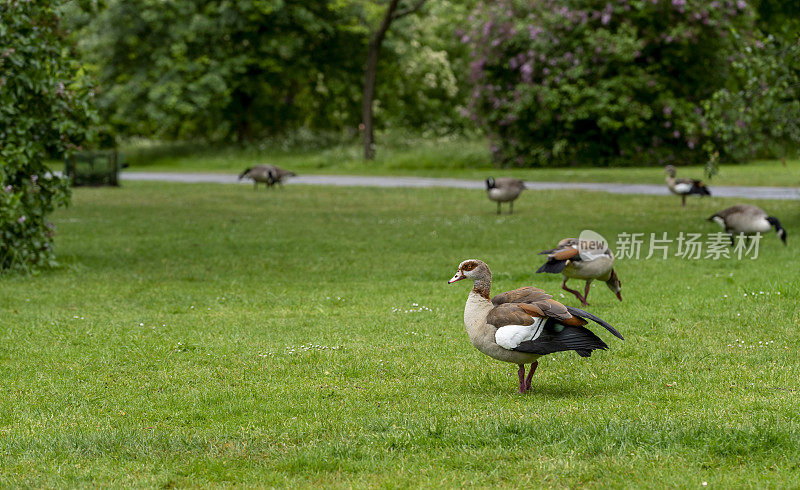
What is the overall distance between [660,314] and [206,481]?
20.3 ft

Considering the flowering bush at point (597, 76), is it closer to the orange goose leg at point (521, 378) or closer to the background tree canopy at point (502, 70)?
the background tree canopy at point (502, 70)

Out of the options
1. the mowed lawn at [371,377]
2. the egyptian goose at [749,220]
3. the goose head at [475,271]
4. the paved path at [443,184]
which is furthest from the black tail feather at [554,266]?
the paved path at [443,184]

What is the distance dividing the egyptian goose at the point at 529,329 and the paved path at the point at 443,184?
1811 centimetres

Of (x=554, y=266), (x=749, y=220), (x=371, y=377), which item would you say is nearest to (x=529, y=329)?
(x=371, y=377)

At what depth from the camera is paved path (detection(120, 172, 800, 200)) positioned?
2575cm

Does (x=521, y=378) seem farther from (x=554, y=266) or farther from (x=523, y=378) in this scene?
(x=554, y=266)

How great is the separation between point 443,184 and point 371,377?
25168mm

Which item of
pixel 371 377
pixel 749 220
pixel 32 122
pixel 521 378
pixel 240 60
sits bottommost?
pixel 371 377

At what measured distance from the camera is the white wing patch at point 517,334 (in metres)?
6.62

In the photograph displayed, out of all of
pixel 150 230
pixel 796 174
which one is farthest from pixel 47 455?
pixel 796 174

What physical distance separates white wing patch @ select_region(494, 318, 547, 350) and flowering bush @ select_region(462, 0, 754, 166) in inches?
1259

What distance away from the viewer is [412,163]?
4175 centimetres

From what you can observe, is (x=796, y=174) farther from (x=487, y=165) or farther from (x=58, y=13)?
(x=58, y=13)

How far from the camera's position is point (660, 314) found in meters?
10.1
